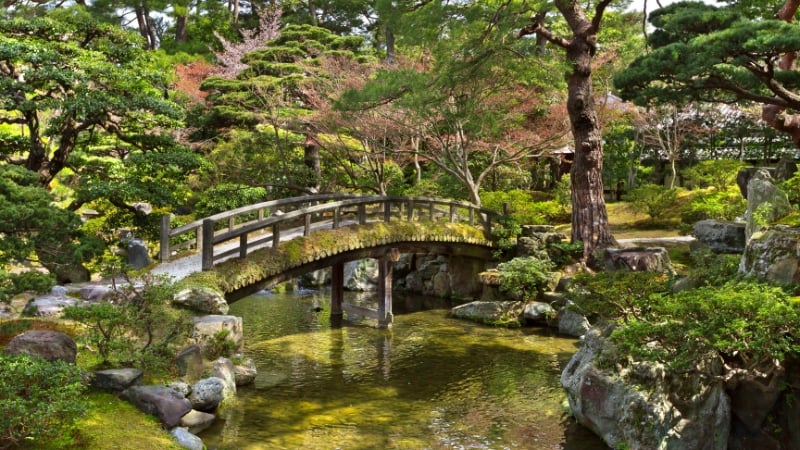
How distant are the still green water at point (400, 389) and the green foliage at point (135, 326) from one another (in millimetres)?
1498

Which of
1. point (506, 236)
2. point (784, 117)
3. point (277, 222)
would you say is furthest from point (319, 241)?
point (784, 117)

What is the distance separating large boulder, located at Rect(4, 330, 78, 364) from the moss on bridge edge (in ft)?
12.5

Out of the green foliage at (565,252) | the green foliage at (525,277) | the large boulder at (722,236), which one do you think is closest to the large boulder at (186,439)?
the green foliage at (525,277)

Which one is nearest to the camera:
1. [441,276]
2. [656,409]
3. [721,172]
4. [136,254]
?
[656,409]

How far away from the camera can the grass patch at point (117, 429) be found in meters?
7.59

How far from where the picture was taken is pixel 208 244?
12.9 meters

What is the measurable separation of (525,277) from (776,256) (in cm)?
902

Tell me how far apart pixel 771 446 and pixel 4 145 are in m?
15.3

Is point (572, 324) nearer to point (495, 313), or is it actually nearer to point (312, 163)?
point (495, 313)

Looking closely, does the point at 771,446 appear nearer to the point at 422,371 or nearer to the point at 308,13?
the point at 422,371

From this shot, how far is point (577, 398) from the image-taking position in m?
9.70

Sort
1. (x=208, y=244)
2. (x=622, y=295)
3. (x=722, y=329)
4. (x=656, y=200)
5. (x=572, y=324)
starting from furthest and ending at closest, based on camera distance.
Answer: (x=656, y=200)
(x=572, y=324)
(x=208, y=244)
(x=622, y=295)
(x=722, y=329)

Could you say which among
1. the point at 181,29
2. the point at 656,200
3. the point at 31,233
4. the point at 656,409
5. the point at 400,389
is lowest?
the point at 400,389

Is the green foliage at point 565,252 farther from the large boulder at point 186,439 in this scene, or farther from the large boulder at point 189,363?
the large boulder at point 186,439
